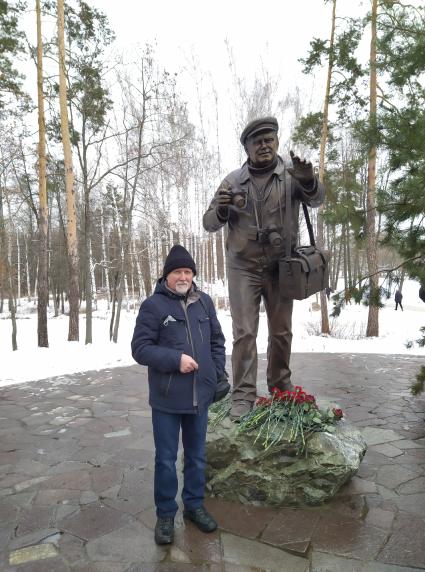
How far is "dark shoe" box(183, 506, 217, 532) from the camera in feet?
8.17

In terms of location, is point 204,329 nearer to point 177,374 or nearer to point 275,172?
point 177,374

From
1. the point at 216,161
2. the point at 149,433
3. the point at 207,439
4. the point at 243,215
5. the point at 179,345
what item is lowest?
the point at 149,433

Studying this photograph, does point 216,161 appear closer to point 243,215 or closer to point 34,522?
point 243,215

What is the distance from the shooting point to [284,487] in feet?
9.11

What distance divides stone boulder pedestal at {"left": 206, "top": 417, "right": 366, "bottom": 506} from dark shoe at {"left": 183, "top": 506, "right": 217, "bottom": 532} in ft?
1.18

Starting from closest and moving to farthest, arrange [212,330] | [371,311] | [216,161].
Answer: [212,330] < [371,311] < [216,161]

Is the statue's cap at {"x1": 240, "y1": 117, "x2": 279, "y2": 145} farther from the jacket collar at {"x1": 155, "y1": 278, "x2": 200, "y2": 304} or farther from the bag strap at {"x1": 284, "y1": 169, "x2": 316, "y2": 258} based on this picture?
the jacket collar at {"x1": 155, "y1": 278, "x2": 200, "y2": 304}

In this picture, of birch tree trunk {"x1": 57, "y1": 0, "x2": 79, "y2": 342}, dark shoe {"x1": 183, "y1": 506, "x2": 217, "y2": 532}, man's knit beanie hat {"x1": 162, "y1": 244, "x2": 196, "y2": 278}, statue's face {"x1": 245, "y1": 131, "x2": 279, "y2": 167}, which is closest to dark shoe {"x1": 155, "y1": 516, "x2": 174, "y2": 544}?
dark shoe {"x1": 183, "y1": 506, "x2": 217, "y2": 532}

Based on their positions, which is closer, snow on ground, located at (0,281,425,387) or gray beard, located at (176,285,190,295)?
gray beard, located at (176,285,190,295)

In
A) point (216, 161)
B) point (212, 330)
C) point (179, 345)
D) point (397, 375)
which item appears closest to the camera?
point (179, 345)

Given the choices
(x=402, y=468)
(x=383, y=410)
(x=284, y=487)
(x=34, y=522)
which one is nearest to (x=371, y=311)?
(x=383, y=410)

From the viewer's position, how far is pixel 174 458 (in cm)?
243

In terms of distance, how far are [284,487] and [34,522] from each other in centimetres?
160

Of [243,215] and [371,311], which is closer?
[243,215]
